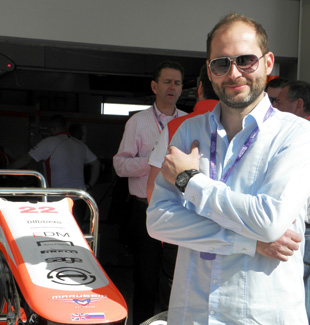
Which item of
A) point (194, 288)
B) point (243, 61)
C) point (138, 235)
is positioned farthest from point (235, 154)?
point (138, 235)

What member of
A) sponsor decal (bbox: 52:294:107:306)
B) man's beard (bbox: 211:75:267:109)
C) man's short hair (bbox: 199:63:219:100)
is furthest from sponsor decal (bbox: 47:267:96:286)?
man's short hair (bbox: 199:63:219:100)

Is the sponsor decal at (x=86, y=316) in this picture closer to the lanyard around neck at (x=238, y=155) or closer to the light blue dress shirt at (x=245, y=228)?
the light blue dress shirt at (x=245, y=228)

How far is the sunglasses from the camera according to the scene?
1.71 m

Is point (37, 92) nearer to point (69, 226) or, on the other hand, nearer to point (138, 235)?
point (138, 235)

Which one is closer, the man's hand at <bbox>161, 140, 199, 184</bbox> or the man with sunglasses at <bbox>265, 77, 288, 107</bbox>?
the man's hand at <bbox>161, 140, 199, 184</bbox>

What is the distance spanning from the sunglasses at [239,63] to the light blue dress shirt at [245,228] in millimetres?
118

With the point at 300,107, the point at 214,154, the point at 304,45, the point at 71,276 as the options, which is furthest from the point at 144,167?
the point at 304,45

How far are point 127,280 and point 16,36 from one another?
8.48 ft

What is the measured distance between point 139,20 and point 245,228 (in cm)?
399

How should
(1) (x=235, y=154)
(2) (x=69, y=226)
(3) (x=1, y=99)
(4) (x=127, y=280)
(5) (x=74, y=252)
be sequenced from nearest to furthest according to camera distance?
(1) (x=235, y=154) → (5) (x=74, y=252) → (2) (x=69, y=226) → (4) (x=127, y=280) → (3) (x=1, y=99)

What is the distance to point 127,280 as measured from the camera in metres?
5.88

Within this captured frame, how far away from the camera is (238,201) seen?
1.57 metres

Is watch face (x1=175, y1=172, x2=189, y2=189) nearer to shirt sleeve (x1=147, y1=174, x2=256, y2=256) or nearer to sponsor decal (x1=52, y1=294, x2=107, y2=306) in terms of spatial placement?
shirt sleeve (x1=147, y1=174, x2=256, y2=256)

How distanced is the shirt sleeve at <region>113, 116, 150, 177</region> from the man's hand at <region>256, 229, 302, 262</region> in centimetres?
214
